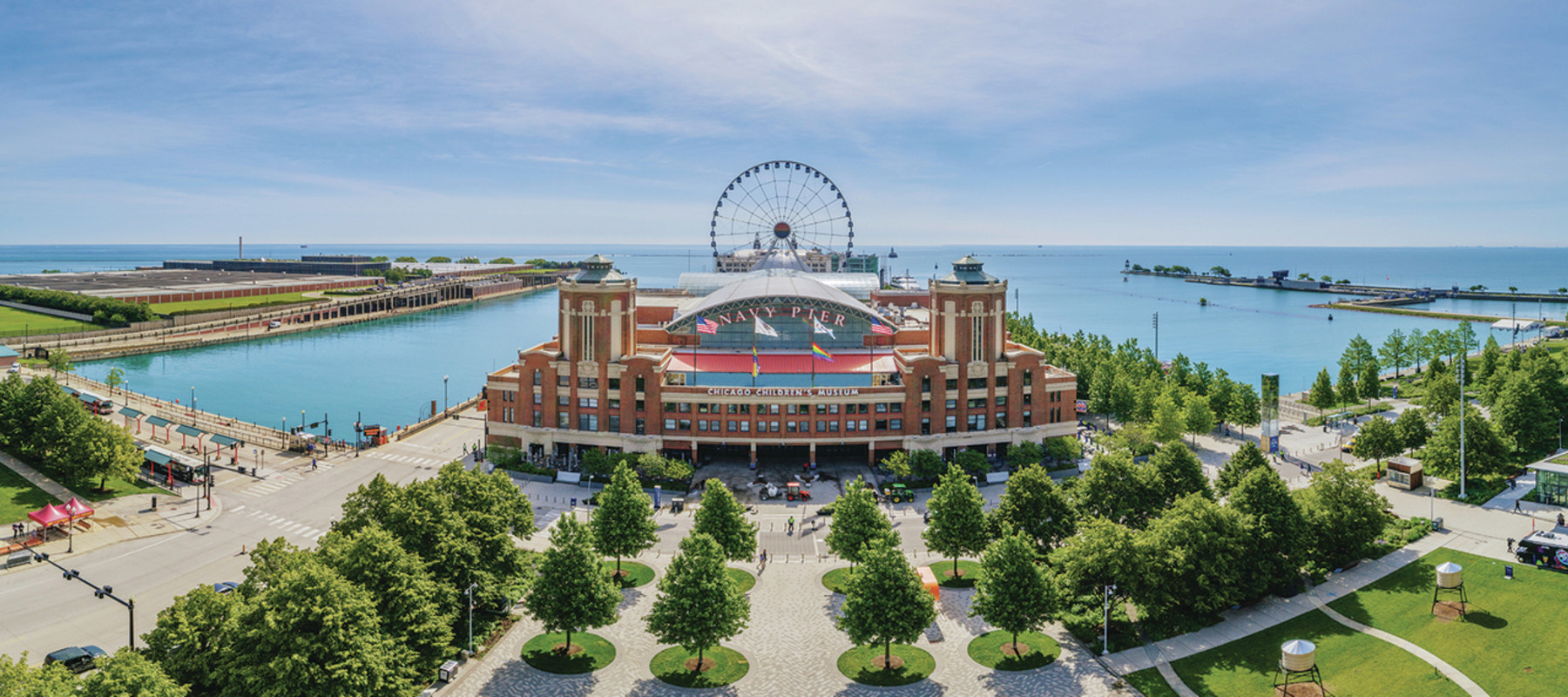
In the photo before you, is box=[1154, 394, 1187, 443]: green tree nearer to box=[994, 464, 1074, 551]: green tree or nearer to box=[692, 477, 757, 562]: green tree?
box=[994, 464, 1074, 551]: green tree

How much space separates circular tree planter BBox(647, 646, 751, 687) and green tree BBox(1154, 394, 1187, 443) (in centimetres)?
5653

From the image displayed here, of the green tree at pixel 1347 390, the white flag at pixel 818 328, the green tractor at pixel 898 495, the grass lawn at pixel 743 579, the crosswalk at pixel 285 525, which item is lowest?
the grass lawn at pixel 743 579

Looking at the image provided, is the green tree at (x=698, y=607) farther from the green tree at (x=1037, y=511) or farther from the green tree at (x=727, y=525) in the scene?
the green tree at (x=1037, y=511)

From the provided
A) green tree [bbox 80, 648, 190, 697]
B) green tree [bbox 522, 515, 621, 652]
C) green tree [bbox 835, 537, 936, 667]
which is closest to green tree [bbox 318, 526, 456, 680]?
green tree [bbox 522, 515, 621, 652]

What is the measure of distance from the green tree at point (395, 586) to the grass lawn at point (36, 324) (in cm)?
16595

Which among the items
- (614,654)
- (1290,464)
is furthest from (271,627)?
(1290,464)

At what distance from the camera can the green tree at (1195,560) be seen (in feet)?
166

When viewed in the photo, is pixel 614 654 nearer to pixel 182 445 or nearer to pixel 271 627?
pixel 271 627

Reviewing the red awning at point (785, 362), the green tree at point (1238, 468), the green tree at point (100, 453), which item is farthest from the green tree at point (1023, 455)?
the green tree at point (100, 453)

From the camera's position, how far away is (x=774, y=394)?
84.9 m

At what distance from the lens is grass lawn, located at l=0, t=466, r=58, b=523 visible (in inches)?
2584

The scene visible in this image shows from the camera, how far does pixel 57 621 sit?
49.8m

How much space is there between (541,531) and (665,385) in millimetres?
21715

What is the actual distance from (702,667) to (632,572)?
1427cm
